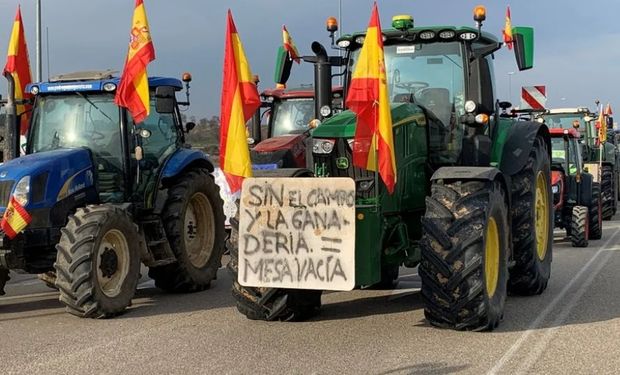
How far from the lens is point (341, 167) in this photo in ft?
21.9

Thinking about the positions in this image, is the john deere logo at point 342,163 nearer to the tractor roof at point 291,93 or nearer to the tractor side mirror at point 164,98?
the tractor side mirror at point 164,98

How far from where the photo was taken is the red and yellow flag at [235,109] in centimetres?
652

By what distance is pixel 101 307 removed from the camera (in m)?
7.10

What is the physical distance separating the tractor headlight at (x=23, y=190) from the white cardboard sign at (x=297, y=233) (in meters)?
2.26

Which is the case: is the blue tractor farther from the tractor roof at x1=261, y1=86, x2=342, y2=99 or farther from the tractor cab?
the tractor roof at x1=261, y1=86, x2=342, y2=99

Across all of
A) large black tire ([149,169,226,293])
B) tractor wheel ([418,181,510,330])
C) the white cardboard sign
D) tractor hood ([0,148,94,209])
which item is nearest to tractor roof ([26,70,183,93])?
tractor hood ([0,148,94,209])

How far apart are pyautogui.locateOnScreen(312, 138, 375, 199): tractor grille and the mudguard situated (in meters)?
2.69

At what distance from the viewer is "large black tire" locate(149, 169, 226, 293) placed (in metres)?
8.77

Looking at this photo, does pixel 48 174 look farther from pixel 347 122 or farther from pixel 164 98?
pixel 347 122

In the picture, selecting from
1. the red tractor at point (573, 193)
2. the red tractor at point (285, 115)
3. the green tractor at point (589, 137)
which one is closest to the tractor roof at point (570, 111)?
the green tractor at point (589, 137)

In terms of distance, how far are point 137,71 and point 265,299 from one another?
2.71m

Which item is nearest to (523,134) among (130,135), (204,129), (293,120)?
(130,135)

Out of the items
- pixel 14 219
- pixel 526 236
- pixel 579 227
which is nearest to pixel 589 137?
pixel 579 227

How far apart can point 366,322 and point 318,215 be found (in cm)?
137
